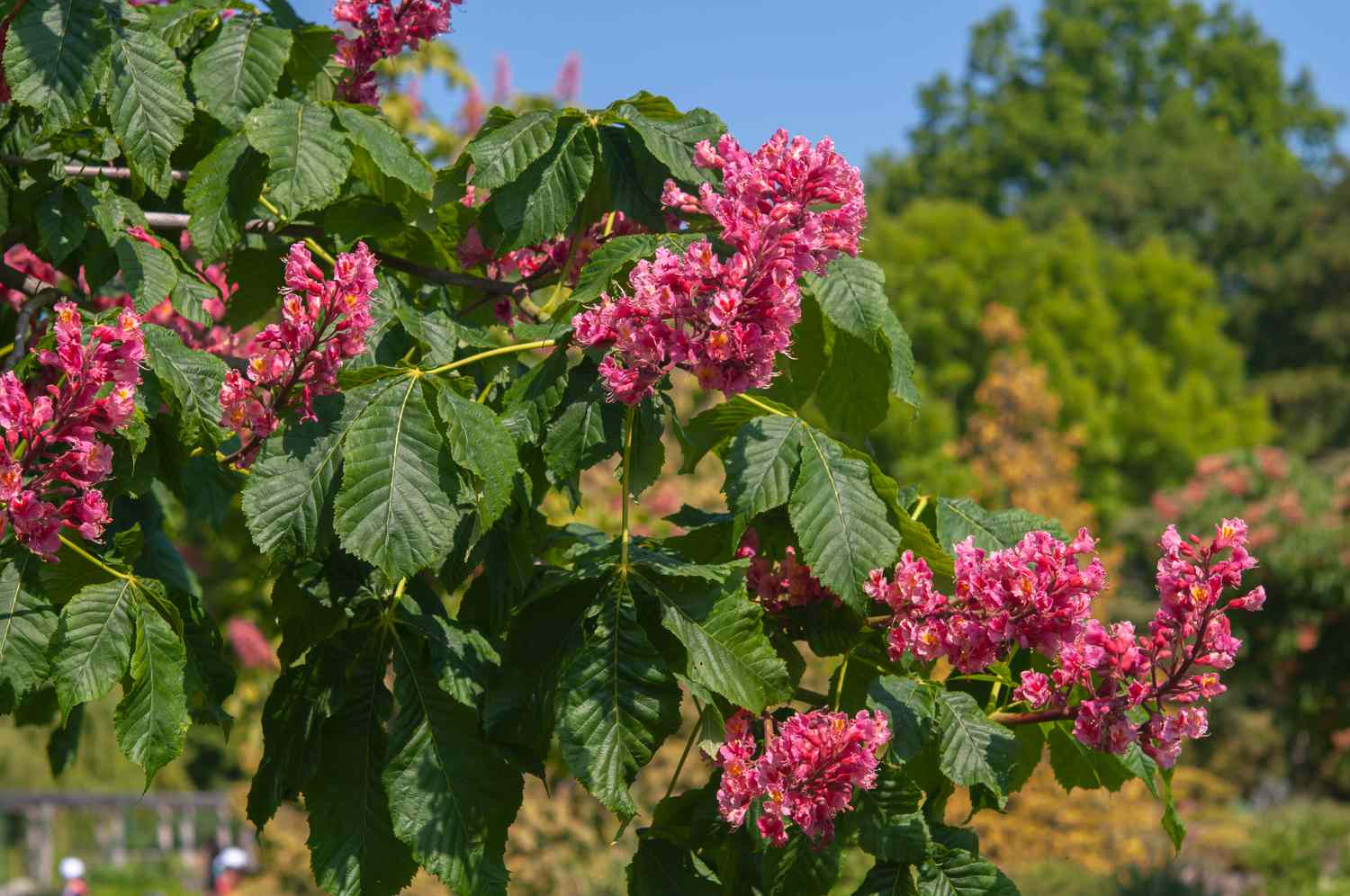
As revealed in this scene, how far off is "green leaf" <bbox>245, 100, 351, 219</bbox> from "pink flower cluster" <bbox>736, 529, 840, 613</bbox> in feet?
3.21

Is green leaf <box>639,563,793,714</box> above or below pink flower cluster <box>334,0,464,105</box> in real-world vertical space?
below

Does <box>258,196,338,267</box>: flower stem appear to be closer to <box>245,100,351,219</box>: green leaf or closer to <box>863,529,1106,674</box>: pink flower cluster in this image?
<box>245,100,351,219</box>: green leaf

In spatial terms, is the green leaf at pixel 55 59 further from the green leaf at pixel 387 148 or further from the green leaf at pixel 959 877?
the green leaf at pixel 959 877

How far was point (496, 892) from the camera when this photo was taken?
7.91ft

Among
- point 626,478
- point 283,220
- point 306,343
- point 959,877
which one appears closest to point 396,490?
point 306,343

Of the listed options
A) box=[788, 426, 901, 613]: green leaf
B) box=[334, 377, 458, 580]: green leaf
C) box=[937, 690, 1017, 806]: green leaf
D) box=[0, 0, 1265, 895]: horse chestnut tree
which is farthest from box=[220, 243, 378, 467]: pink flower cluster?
box=[937, 690, 1017, 806]: green leaf

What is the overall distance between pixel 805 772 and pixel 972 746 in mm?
327

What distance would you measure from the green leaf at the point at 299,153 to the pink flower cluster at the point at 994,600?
120 cm

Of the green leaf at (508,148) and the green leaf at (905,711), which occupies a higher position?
the green leaf at (508,148)

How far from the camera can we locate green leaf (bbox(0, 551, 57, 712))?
234cm

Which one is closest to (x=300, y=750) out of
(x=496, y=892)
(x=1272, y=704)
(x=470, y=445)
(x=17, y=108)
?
(x=496, y=892)

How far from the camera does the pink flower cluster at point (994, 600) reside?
93.7 inches

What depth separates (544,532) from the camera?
3002 millimetres

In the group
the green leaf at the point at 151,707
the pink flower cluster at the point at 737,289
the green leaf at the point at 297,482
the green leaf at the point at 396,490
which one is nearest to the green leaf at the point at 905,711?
the pink flower cluster at the point at 737,289
